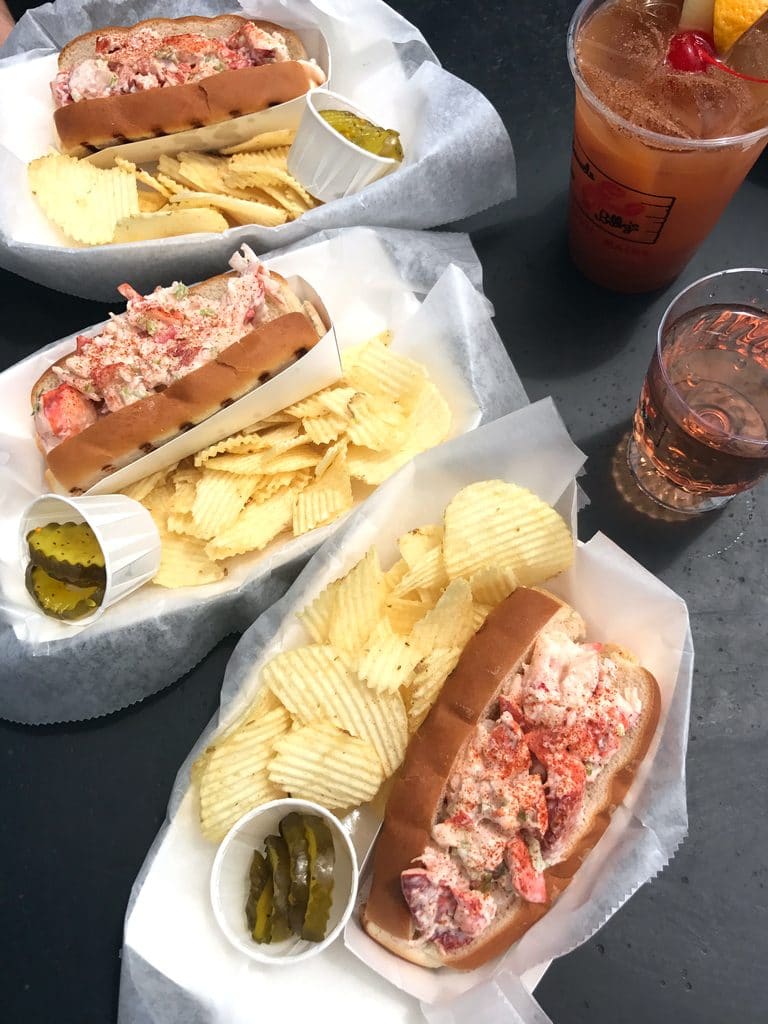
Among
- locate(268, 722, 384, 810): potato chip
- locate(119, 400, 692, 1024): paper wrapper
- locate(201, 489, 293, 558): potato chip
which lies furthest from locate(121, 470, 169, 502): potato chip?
locate(268, 722, 384, 810): potato chip

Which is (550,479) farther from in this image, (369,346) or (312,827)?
(312,827)

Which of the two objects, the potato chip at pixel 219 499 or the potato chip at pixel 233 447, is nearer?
the potato chip at pixel 219 499

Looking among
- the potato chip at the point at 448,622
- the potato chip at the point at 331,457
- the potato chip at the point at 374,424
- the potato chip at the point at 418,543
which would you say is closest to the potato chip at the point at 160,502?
the potato chip at the point at 331,457

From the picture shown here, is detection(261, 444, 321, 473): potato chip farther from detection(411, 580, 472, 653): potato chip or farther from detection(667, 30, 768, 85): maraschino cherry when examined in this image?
detection(667, 30, 768, 85): maraschino cherry

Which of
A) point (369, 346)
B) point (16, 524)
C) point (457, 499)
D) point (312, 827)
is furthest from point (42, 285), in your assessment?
point (312, 827)

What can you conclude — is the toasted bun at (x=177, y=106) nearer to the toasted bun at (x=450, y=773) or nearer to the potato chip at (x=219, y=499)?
the potato chip at (x=219, y=499)

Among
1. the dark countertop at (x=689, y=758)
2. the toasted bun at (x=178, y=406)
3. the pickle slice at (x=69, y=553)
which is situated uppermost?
the toasted bun at (x=178, y=406)
